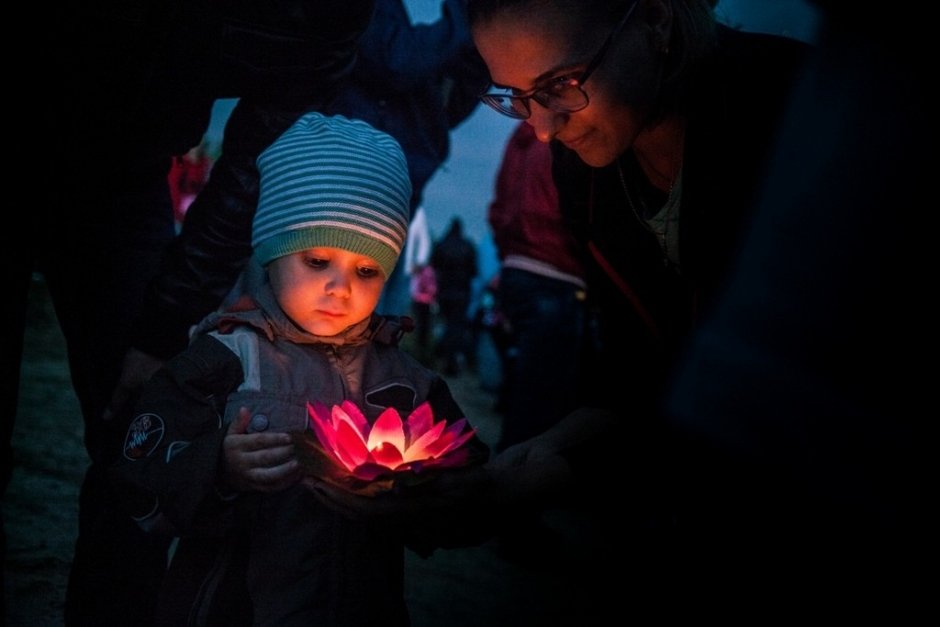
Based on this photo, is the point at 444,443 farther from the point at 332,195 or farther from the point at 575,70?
the point at 575,70

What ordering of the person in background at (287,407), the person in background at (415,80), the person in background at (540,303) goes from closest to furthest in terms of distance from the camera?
the person in background at (287,407) < the person in background at (415,80) < the person in background at (540,303)

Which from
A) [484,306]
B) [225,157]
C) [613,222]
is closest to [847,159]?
[613,222]

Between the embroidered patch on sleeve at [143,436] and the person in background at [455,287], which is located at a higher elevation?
the embroidered patch on sleeve at [143,436]

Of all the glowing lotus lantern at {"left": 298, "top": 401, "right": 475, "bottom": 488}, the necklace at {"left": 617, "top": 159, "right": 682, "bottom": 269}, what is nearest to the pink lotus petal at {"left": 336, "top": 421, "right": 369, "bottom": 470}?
the glowing lotus lantern at {"left": 298, "top": 401, "right": 475, "bottom": 488}

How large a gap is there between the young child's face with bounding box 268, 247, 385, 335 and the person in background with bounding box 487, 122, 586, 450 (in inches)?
76.4

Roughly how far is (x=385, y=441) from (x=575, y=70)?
2.85ft

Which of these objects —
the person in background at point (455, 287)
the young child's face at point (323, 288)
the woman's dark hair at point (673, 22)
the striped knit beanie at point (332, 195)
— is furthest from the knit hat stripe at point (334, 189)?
the person in background at point (455, 287)

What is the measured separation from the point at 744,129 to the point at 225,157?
4.35 feet

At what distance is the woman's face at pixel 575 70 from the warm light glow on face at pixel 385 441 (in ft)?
2.29

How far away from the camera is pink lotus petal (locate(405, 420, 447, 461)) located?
127 cm

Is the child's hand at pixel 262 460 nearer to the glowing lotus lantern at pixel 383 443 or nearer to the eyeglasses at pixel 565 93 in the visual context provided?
the glowing lotus lantern at pixel 383 443

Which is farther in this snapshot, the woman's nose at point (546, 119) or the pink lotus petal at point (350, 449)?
the woman's nose at point (546, 119)

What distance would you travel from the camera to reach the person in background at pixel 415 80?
7.41 ft

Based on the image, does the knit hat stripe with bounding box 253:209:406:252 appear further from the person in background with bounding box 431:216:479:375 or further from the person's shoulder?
the person in background with bounding box 431:216:479:375
